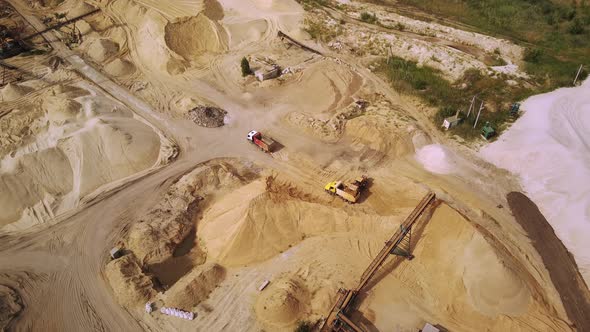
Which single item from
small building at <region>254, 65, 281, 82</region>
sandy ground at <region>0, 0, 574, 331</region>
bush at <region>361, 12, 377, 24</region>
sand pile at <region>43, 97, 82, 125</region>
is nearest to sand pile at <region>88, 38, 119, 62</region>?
sandy ground at <region>0, 0, 574, 331</region>

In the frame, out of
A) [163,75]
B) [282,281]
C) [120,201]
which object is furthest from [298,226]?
[163,75]

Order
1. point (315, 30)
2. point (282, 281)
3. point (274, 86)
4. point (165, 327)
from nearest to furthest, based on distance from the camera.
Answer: point (165, 327), point (282, 281), point (274, 86), point (315, 30)

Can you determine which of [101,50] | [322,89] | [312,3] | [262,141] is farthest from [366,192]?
[312,3]

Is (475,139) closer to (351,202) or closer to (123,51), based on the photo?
(351,202)

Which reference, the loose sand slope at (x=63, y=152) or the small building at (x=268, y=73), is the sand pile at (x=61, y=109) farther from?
the small building at (x=268, y=73)

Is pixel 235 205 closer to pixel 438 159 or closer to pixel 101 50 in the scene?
pixel 438 159

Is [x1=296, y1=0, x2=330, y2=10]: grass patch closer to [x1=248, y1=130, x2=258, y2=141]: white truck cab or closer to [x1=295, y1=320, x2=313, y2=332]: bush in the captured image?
[x1=248, y1=130, x2=258, y2=141]: white truck cab
